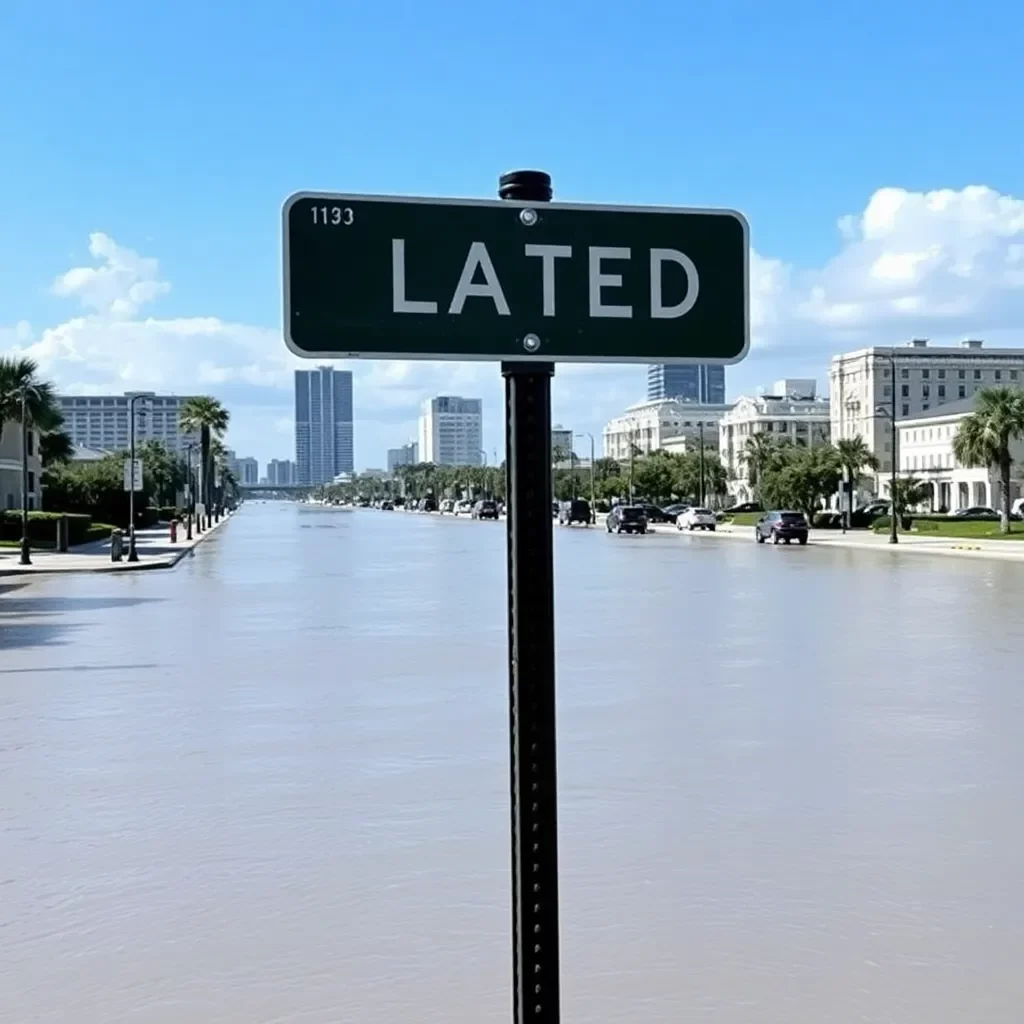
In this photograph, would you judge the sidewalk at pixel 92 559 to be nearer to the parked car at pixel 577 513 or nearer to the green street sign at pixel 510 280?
the green street sign at pixel 510 280

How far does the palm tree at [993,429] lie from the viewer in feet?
215

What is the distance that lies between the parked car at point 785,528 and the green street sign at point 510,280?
5597cm

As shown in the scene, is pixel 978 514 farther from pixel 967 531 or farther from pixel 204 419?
pixel 204 419

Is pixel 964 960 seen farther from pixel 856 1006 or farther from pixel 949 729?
pixel 949 729

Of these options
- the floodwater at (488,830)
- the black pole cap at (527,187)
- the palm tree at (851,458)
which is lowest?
the floodwater at (488,830)

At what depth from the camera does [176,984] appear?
5652mm

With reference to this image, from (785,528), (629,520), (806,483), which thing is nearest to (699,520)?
(629,520)

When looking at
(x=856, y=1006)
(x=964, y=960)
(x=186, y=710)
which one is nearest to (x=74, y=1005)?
(x=856, y=1006)

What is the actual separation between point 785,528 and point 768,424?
390ft

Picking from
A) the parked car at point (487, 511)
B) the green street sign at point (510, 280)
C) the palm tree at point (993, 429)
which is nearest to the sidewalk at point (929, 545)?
the palm tree at point (993, 429)

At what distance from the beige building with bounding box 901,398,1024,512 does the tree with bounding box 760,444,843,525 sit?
37399 millimetres

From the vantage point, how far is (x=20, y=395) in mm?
51281

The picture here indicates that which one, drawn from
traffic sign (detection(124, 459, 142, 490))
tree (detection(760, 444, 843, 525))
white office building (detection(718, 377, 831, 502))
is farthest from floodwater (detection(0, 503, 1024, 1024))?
white office building (detection(718, 377, 831, 502))

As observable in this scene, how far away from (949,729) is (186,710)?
6.87 m
